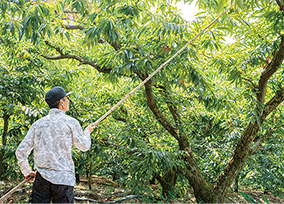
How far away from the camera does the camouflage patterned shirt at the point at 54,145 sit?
159cm

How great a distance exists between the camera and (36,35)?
95.1 inches

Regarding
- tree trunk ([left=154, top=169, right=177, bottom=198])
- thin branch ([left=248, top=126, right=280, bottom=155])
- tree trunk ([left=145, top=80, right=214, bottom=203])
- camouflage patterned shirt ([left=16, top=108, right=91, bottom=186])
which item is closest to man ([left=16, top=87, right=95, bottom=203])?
camouflage patterned shirt ([left=16, top=108, right=91, bottom=186])

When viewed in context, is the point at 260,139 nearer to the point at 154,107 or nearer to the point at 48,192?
the point at 154,107

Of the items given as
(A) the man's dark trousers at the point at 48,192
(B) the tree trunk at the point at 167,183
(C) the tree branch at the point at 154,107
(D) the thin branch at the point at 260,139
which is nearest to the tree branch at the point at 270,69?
(D) the thin branch at the point at 260,139

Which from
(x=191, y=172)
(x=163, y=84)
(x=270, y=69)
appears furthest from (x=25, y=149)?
(x=270, y=69)

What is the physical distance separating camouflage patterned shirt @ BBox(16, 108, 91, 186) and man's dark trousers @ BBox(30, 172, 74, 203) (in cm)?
4

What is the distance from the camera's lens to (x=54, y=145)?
162cm

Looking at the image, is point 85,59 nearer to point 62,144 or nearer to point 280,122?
point 62,144

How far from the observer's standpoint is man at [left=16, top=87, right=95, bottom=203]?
1.59m

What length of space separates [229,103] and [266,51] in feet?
2.81

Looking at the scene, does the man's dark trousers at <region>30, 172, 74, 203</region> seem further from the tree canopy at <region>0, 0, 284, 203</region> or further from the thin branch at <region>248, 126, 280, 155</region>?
the thin branch at <region>248, 126, 280, 155</region>

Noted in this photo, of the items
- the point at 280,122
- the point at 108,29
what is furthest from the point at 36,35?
the point at 280,122

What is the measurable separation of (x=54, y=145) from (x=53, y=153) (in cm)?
5

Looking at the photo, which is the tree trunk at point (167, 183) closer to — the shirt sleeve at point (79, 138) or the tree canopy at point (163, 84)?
the tree canopy at point (163, 84)
